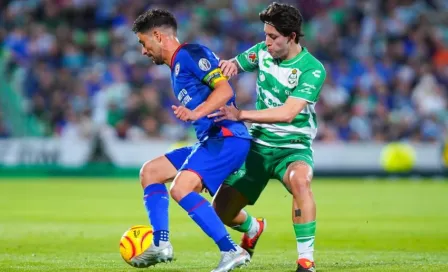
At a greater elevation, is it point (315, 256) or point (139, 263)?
point (139, 263)

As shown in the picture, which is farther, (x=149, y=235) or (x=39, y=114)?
(x=39, y=114)

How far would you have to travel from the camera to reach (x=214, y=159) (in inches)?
275

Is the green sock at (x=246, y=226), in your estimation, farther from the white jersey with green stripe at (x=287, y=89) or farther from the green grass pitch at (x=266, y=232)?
the white jersey with green stripe at (x=287, y=89)

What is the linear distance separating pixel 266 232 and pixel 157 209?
3980 millimetres

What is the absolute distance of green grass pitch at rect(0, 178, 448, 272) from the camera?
25.2ft

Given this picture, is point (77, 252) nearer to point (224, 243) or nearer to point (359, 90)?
point (224, 243)

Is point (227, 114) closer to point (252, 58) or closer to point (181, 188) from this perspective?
point (181, 188)

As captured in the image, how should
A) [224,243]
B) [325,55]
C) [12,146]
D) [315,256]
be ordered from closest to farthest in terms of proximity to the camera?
[224,243] < [315,256] < [12,146] < [325,55]

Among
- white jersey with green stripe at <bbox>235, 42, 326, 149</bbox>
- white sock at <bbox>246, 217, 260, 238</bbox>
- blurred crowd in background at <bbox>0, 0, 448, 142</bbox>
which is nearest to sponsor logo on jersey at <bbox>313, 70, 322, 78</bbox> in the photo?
white jersey with green stripe at <bbox>235, 42, 326, 149</bbox>

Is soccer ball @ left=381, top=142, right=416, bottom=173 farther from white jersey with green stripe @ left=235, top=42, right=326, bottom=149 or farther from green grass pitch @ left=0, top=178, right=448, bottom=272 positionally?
white jersey with green stripe @ left=235, top=42, right=326, bottom=149

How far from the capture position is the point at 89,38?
→ 77.6ft

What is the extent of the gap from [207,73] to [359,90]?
53.3 ft

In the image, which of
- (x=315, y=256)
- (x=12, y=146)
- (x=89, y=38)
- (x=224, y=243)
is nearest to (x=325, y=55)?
(x=89, y=38)

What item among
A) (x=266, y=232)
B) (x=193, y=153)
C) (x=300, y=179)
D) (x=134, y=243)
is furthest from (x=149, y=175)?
(x=266, y=232)
